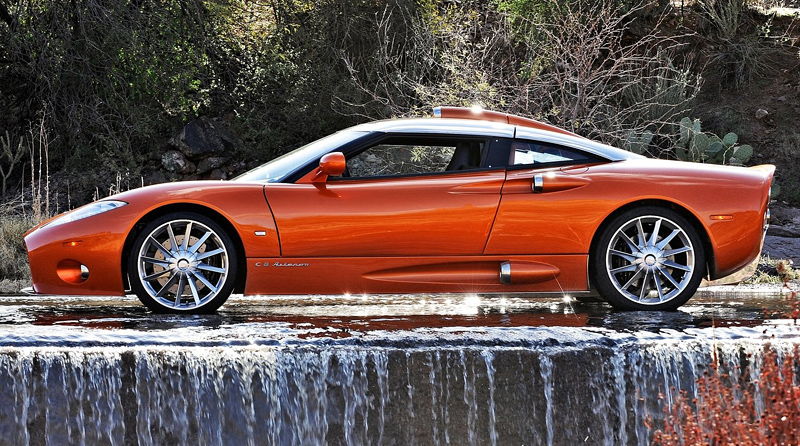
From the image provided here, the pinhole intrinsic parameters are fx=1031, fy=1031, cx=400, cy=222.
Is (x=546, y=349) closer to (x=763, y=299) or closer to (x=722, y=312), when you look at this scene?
(x=722, y=312)

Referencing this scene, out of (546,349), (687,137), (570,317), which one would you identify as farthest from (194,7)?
(546,349)

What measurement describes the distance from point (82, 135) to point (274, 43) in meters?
3.41

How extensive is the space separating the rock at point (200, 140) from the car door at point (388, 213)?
9.76 metres

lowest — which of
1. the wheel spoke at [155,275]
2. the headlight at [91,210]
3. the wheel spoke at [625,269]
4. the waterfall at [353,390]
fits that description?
the waterfall at [353,390]

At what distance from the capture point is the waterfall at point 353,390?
4832 millimetres

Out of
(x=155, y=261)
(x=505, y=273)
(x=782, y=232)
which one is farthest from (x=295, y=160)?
(x=782, y=232)

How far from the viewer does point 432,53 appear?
1499 centimetres

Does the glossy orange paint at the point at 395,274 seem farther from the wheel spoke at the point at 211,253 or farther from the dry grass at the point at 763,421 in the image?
the dry grass at the point at 763,421

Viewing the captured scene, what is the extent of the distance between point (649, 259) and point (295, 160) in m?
2.25

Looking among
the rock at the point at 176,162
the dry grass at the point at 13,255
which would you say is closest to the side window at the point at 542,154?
the dry grass at the point at 13,255

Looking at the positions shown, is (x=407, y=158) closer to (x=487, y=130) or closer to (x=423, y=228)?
(x=487, y=130)

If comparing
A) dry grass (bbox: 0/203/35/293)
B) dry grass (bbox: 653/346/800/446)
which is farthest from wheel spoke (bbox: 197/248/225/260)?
dry grass (bbox: 0/203/35/293)

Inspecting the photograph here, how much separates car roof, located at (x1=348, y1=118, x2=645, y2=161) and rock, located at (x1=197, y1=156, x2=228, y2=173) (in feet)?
30.6

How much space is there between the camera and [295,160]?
6.37 meters
